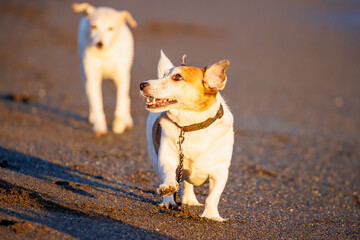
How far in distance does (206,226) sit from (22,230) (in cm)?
189

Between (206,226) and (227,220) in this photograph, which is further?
(227,220)

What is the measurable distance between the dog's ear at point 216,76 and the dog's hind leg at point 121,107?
581 cm

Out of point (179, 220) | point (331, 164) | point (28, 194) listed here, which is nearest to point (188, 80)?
point (179, 220)

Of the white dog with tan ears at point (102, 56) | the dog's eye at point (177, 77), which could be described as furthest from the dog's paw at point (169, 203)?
the white dog with tan ears at point (102, 56)

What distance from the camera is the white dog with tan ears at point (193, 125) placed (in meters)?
5.53

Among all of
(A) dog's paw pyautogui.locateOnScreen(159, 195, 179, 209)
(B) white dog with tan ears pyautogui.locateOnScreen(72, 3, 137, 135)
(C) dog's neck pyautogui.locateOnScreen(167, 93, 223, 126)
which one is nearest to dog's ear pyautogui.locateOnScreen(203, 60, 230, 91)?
(C) dog's neck pyautogui.locateOnScreen(167, 93, 223, 126)

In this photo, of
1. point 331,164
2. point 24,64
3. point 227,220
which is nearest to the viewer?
point 227,220

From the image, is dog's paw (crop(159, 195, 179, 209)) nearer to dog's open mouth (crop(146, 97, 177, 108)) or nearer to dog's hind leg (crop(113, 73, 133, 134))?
dog's open mouth (crop(146, 97, 177, 108))

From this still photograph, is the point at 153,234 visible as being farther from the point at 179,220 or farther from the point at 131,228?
the point at 179,220

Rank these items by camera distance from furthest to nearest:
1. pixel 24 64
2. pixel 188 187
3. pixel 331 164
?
pixel 24 64
pixel 331 164
pixel 188 187

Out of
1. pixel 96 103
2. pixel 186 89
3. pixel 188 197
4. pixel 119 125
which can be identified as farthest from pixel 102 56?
pixel 186 89

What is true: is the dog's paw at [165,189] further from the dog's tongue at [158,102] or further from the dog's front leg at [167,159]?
the dog's tongue at [158,102]

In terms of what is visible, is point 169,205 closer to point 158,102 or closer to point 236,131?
point 158,102

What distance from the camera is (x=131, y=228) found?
508cm
